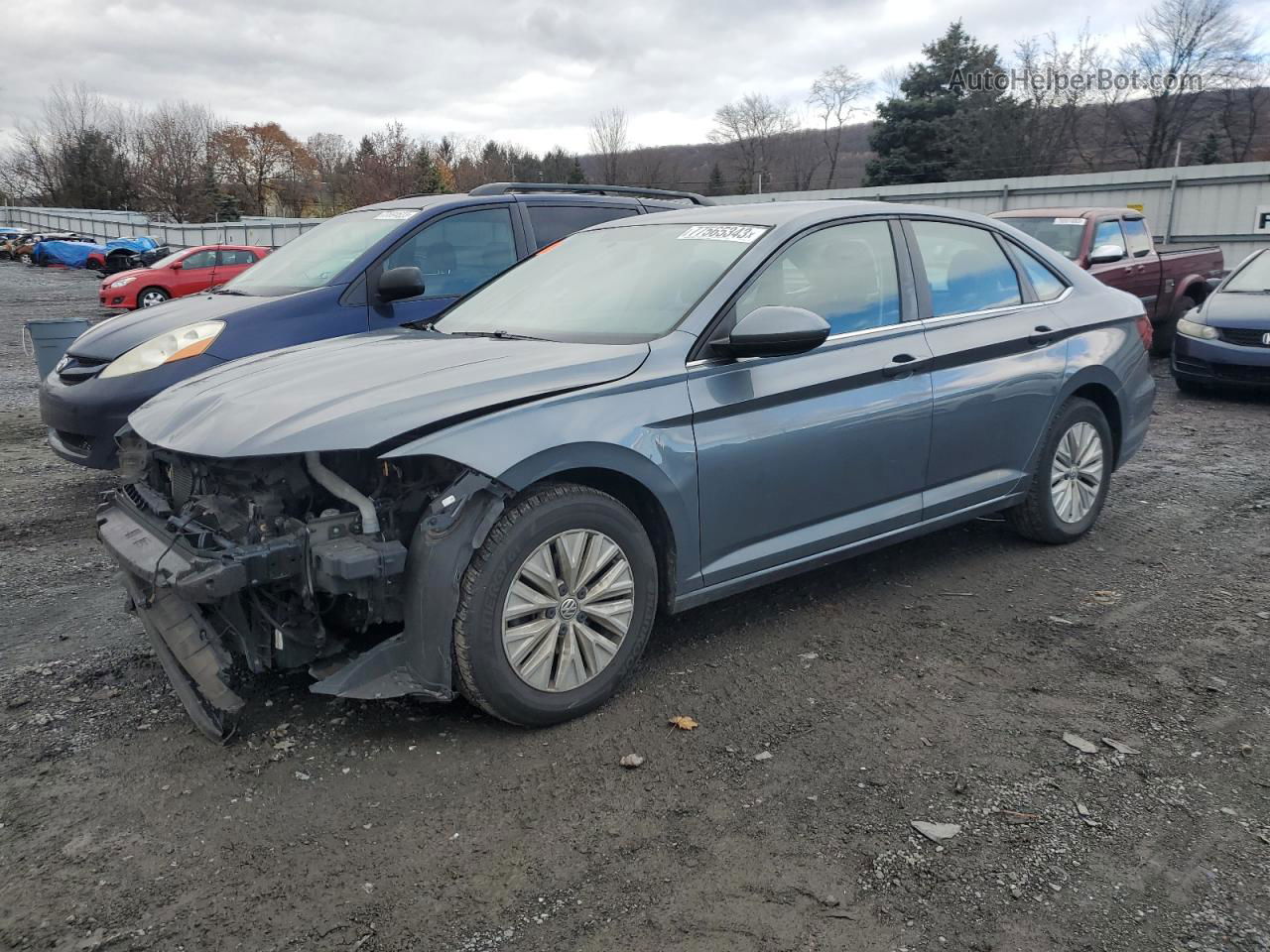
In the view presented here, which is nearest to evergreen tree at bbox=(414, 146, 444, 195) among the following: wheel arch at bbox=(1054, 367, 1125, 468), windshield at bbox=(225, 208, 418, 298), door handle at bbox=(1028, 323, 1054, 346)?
windshield at bbox=(225, 208, 418, 298)

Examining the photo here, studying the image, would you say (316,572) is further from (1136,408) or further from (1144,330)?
(1144,330)

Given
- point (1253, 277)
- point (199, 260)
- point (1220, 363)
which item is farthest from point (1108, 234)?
point (199, 260)

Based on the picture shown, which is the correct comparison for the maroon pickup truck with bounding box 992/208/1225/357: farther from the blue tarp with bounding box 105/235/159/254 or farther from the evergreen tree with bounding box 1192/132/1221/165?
the evergreen tree with bounding box 1192/132/1221/165

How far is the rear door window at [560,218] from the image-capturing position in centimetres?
695

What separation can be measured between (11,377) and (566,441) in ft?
37.9

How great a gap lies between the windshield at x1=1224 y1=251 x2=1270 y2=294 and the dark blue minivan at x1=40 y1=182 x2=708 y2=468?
6598mm

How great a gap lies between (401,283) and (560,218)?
5.33ft

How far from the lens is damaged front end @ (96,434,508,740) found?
297 centimetres

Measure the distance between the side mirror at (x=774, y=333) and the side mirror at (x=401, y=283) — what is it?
2.83 meters

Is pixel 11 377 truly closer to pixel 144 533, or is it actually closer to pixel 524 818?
pixel 144 533

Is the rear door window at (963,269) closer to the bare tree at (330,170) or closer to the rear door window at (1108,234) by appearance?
the rear door window at (1108,234)

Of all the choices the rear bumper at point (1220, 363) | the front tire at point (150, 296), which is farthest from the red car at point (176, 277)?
the rear bumper at point (1220, 363)

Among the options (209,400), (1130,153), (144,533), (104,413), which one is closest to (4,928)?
(144,533)

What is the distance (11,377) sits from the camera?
1212 centimetres
